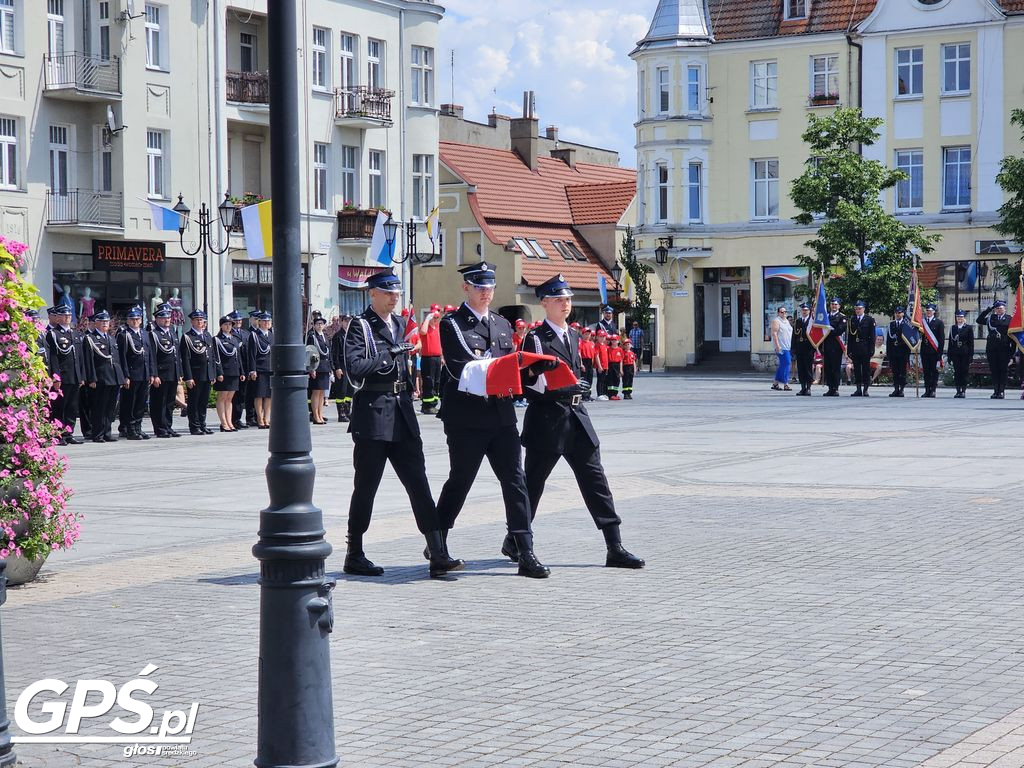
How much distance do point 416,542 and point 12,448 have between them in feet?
11.4

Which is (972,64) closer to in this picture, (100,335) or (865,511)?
(100,335)

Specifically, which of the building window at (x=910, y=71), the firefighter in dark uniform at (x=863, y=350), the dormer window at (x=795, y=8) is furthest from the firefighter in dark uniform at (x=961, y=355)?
the dormer window at (x=795, y=8)

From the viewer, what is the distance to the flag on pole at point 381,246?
120 feet

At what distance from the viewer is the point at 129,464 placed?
19.8 meters

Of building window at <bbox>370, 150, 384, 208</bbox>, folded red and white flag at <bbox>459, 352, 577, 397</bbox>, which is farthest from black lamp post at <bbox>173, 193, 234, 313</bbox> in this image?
folded red and white flag at <bbox>459, 352, 577, 397</bbox>

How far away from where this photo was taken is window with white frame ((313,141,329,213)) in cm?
4541

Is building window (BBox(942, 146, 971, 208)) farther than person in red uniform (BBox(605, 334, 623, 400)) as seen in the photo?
Yes

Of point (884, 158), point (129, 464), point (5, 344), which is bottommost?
point (129, 464)

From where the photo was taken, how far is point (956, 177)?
51.3 metres

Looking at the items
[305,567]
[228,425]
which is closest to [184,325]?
[228,425]

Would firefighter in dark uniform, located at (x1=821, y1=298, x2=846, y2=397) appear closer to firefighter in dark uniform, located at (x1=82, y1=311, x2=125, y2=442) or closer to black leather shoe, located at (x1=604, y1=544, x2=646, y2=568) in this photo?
firefighter in dark uniform, located at (x1=82, y1=311, x2=125, y2=442)

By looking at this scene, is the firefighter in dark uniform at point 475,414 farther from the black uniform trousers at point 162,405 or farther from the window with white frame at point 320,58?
the window with white frame at point 320,58

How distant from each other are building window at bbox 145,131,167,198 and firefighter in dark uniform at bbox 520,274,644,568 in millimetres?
30655

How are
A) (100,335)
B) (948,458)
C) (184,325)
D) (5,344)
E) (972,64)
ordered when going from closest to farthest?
(5,344), (948,458), (100,335), (184,325), (972,64)
